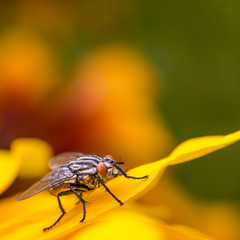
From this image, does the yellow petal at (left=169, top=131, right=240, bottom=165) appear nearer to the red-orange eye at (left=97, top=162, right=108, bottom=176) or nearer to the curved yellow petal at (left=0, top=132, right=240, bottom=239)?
the curved yellow petal at (left=0, top=132, right=240, bottom=239)

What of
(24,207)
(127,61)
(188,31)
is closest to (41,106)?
(127,61)

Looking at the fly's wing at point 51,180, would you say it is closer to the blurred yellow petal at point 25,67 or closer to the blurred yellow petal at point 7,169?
the blurred yellow petal at point 7,169

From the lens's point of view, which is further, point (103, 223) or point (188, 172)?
point (188, 172)

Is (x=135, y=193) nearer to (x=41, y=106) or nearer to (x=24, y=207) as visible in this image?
(x=24, y=207)

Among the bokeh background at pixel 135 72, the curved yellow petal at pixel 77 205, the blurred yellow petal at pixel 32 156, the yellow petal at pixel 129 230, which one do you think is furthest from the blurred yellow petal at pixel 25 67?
the yellow petal at pixel 129 230

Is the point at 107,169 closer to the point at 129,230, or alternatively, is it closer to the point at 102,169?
the point at 102,169

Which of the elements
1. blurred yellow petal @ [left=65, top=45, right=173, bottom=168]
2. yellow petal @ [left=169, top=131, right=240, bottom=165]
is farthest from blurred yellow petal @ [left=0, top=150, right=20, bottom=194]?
blurred yellow petal @ [left=65, top=45, right=173, bottom=168]
